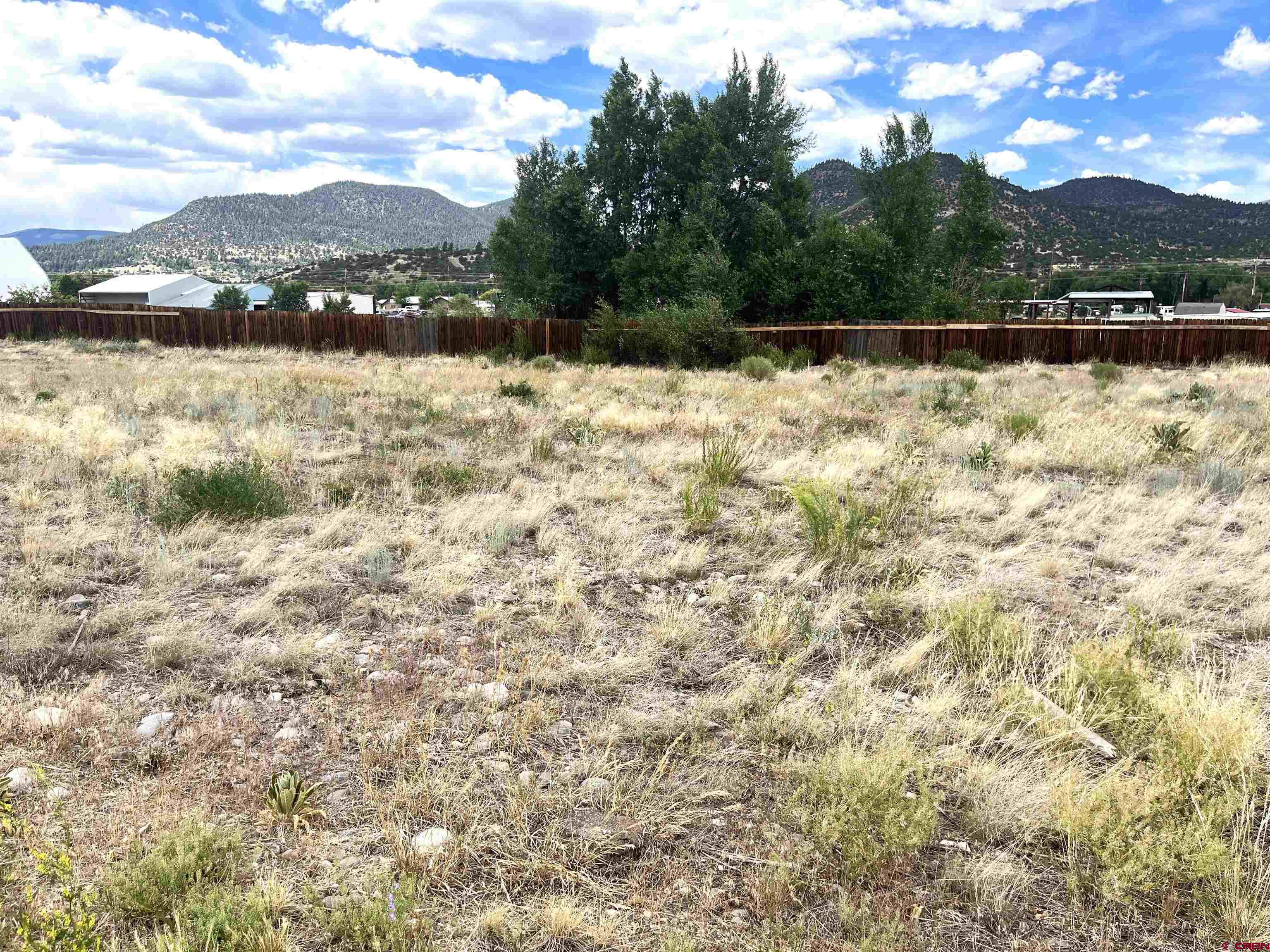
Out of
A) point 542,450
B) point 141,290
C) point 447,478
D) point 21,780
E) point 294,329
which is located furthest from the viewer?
point 141,290

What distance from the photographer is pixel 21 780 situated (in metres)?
2.81

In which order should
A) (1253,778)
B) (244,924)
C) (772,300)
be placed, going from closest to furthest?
(244,924), (1253,778), (772,300)

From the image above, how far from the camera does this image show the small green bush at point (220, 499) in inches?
235

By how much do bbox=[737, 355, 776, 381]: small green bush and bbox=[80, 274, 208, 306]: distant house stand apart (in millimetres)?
67546

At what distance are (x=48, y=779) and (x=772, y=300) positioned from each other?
93.9ft

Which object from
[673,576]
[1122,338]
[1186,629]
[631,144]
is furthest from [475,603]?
[631,144]

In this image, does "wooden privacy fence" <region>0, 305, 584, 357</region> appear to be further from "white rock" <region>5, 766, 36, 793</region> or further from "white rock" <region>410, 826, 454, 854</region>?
"white rock" <region>410, 826, 454, 854</region>

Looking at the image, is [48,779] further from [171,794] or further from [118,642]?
[118,642]

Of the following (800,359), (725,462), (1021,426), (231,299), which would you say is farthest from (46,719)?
(231,299)

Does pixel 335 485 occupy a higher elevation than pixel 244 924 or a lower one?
higher

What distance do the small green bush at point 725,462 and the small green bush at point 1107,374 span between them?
11.9m

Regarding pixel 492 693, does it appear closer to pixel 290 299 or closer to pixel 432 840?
pixel 432 840

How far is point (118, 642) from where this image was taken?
156 inches

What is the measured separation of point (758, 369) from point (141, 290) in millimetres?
71245
